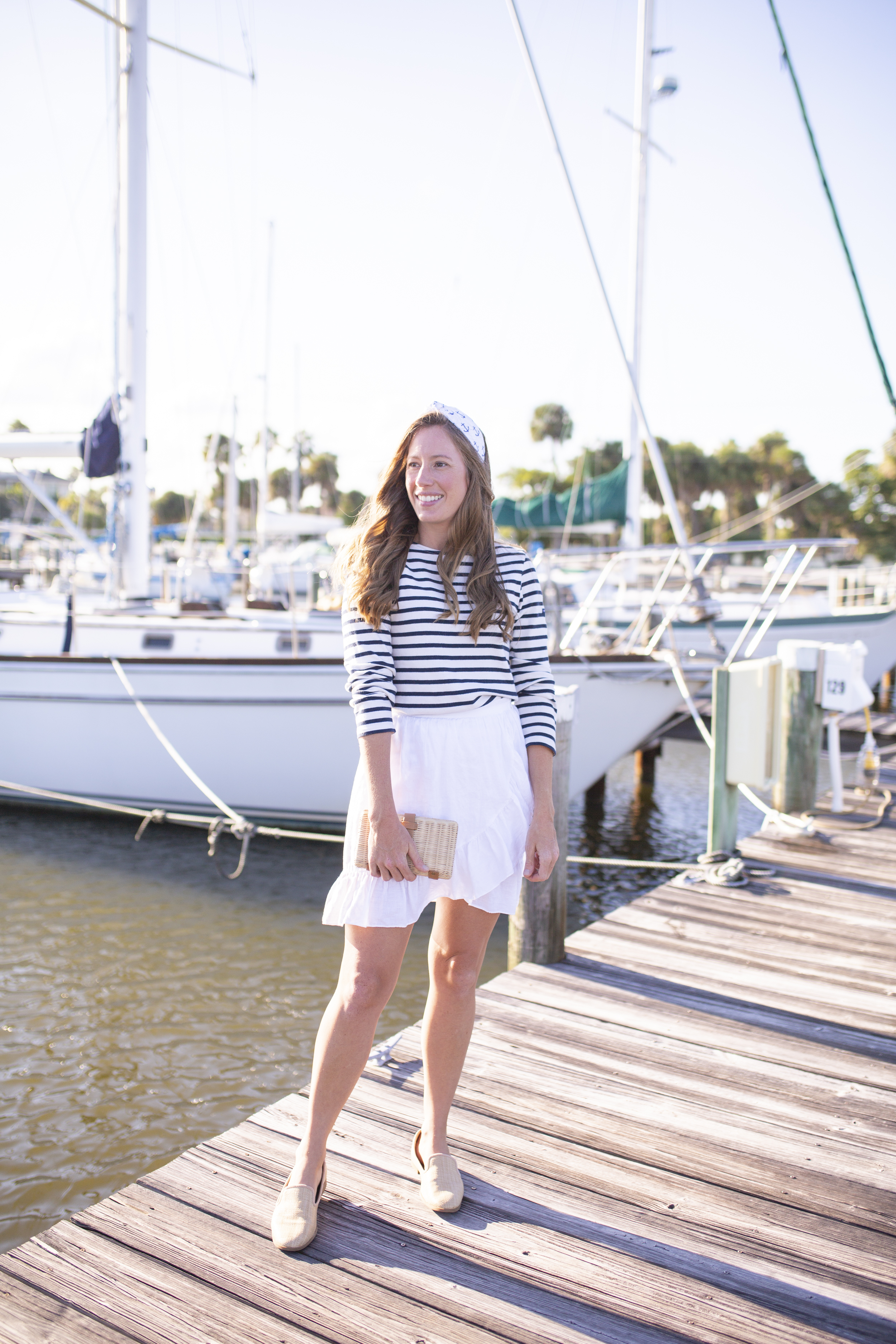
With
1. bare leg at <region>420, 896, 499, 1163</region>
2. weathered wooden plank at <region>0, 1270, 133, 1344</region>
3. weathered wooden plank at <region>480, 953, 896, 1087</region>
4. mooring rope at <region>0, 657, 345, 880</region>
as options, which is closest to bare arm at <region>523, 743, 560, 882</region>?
bare leg at <region>420, 896, 499, 1163</region>

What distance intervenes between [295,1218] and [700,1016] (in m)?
1.88

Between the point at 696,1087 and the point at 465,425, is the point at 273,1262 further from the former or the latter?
the point at 465,425

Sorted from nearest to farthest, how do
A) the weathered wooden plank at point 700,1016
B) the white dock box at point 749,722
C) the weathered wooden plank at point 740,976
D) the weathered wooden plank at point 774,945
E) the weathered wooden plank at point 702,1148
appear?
the weathered wooden plank at point 702,1148 → the weathered wooden plank at point 700,1016 → the weathered wooden plank at point 740,976 → the weathered wooden plank at point 774,945 → the white dock box at point 749,722

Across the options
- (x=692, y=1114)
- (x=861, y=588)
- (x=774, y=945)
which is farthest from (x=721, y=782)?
(x=861, y=588)

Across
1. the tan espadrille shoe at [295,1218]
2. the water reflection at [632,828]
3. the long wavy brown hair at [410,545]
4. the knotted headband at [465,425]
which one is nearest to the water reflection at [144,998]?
the water reflection at [632,828]

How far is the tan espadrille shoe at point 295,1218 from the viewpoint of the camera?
211cm

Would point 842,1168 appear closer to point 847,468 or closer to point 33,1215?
point 33,1215

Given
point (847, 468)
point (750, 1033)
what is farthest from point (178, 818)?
point (847, 468)

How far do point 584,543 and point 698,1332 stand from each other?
4606cm

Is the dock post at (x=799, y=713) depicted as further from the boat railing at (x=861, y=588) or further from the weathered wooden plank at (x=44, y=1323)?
the boat railing at (x=861, y=588)

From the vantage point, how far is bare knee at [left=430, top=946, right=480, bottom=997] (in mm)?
2215

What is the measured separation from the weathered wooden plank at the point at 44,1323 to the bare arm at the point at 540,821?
1.23 m

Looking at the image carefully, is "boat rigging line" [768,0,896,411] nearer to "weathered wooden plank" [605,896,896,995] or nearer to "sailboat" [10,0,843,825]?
"weathered wooden plank" [605,896,896,995]

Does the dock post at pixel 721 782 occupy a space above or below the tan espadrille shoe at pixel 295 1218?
above
